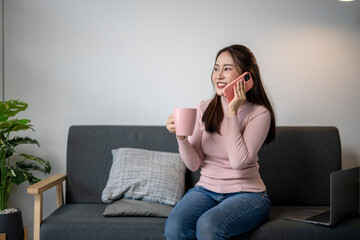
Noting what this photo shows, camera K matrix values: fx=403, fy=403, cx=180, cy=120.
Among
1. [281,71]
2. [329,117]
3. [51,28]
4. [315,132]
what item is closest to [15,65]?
[51,28]

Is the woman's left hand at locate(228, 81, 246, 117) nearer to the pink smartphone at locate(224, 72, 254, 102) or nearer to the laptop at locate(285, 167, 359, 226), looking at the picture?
the pink smartphone at locate(224, 72, 254, 102)

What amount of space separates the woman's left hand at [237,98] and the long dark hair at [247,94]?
0.50 feet

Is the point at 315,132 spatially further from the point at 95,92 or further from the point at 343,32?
the point at 95,92

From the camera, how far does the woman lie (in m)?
1.69

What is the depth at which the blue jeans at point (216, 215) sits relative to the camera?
1.63 meters

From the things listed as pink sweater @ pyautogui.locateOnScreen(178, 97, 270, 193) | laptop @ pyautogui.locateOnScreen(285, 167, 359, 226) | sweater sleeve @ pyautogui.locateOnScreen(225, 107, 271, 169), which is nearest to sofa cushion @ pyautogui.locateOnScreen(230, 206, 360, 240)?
laptop @ pyautogui.locateOnScreen(285, 167, 359, 226)

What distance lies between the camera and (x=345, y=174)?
75.7 inches

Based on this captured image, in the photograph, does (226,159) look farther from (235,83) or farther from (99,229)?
(99,229)

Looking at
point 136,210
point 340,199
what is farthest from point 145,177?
point 340,199

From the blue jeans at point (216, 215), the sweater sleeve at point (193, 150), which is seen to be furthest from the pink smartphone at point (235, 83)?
the blue jeans at point (216, 215)

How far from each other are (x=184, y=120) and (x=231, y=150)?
324 millimetres

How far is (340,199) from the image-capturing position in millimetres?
1898

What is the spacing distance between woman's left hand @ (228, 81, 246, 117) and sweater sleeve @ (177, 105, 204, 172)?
249mm

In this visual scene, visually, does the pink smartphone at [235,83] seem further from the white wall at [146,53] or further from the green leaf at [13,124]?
the green leaf at [13,124]
